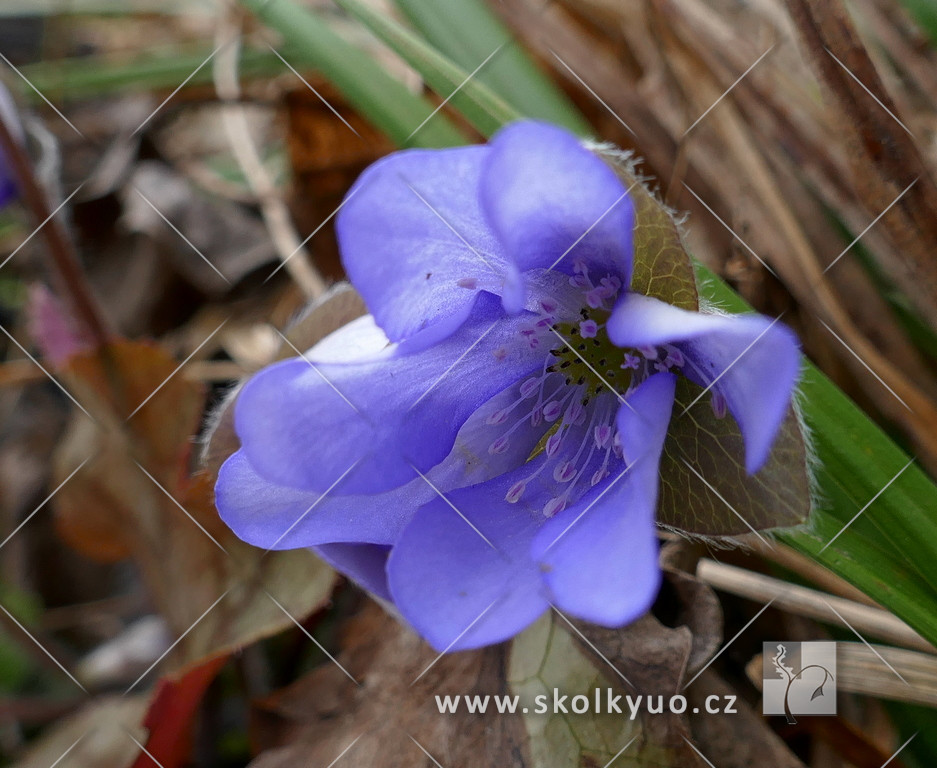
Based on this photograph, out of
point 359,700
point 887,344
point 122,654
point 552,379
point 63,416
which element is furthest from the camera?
Result: point 63,416

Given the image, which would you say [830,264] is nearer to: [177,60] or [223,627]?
[223,627]

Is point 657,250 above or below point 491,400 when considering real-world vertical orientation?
above

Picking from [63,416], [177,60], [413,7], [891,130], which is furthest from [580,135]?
[63,416]

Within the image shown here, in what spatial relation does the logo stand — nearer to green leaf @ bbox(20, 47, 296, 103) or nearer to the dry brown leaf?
the dry brown leaf

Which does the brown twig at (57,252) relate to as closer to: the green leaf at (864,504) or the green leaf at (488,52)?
the green leaf at (488,52)

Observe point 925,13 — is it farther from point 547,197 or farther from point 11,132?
point 11,132

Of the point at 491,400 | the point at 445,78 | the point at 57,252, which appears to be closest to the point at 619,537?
the point at 491,400

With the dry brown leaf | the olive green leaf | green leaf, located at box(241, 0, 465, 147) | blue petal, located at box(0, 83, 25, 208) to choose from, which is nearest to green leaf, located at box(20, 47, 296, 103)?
blue petal, located at box(0, 83, 25, 208)

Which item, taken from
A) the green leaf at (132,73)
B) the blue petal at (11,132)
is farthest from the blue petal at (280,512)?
the green leaf at (132,73)
